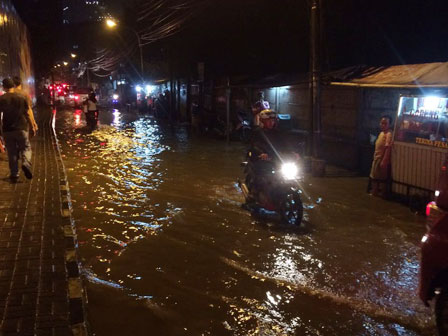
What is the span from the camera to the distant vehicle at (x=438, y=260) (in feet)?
12.3

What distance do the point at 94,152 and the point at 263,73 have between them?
10116 mm

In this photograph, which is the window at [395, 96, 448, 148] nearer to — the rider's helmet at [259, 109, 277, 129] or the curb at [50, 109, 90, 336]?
the rider's helmet at [259, 109, 277, 129]

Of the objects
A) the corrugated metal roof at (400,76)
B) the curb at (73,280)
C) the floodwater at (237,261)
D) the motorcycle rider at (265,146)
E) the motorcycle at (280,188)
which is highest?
the corrugated metal roof at (400,76)

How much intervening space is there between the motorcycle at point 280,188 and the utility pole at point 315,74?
14.2 feet

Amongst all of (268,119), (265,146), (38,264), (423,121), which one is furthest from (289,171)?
(38,264)

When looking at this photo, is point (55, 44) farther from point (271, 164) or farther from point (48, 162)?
point (271, 164)

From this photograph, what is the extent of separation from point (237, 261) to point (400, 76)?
6839mm

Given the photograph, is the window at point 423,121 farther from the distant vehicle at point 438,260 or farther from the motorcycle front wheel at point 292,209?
the distant vehicle at point 438,260

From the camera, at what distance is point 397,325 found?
4.46m

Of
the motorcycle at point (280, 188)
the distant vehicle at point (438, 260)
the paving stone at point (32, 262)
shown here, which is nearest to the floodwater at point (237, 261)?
the motorcycle at point (280, 188)

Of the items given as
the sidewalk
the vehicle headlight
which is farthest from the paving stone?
the vehicle headlight

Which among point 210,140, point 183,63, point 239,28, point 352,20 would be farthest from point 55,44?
point 352,20

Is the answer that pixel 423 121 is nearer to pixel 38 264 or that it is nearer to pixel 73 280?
pixel 73 280

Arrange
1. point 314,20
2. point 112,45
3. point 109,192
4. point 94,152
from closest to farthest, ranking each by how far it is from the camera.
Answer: point 109,192 → point 314,20 → point 94,152 → point 112,45
